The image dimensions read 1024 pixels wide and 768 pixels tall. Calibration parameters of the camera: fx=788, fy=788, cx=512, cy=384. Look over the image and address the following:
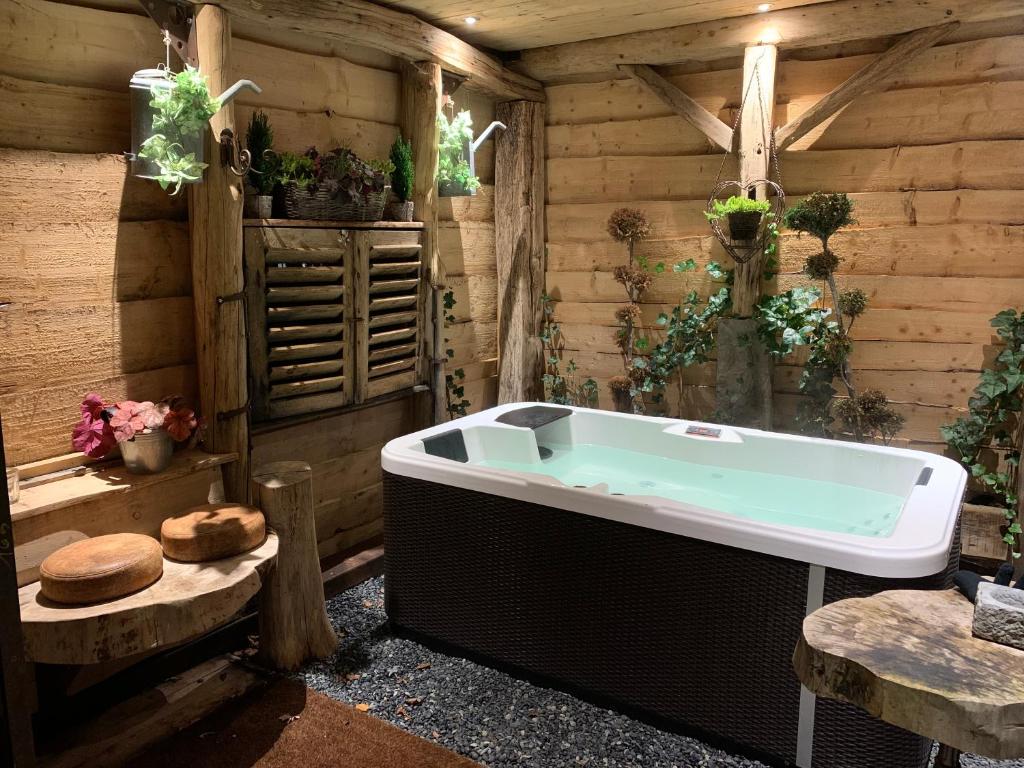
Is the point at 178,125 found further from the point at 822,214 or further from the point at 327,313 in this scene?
the point at 822,214

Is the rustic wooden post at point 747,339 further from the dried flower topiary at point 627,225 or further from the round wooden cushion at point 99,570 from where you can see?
the round wooden cushion at point 99,570

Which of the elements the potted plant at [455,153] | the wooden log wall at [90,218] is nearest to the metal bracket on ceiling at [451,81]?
the potted plant at [455,153]

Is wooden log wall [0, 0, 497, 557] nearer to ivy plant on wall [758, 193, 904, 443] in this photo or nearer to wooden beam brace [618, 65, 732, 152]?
wooden beam brace [618, 65, 732, 152]

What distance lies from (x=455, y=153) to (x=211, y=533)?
2079 millimetres

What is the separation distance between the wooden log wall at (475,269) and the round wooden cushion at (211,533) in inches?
71.4

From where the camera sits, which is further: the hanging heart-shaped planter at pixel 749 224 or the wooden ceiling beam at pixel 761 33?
the hanging heart-shaped planter at pixel 749 224

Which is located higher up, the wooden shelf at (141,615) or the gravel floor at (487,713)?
the wooden shelf at (141,615)

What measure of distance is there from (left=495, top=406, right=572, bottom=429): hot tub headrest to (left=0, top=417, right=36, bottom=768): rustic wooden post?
7.09 ft

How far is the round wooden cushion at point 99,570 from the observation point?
194 cm

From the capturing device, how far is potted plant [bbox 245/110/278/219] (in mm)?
2762

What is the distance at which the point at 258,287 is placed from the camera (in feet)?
9.07

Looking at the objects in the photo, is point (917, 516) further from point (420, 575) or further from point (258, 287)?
point (258, 287)

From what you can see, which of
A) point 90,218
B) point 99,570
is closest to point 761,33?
point 90,218

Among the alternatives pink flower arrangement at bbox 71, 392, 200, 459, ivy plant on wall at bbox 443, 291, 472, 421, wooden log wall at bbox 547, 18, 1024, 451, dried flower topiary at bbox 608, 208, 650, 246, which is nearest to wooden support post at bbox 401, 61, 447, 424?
ivy plant on wall at bbox 443, 291, 472, 421
